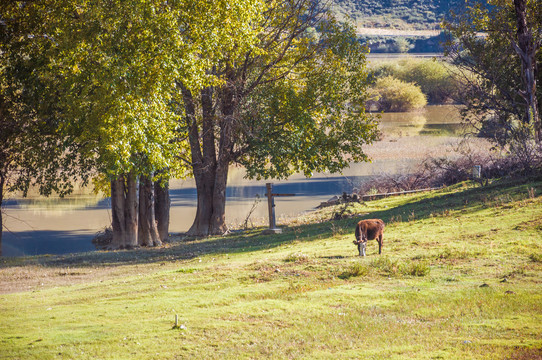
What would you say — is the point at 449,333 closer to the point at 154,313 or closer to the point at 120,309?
the point at 154,313

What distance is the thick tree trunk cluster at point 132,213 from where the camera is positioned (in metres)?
22.1

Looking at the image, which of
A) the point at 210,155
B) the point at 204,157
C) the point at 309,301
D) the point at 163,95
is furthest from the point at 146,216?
the point at 309,301

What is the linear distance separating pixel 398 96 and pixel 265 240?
83.6 metres

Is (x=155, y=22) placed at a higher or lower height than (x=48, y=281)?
higher

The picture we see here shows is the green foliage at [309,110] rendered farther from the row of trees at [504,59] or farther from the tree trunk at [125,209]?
the row of trees at [504,59]

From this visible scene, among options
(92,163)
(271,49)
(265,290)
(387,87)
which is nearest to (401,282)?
(265,290)

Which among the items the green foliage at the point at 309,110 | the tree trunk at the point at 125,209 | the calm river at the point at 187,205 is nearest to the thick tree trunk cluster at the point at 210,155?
the green foliage at the point at 309,110

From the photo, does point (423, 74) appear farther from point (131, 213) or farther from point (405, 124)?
point (131, 213)

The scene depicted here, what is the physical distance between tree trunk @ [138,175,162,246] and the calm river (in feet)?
15.1

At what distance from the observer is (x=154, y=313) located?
10.2 m

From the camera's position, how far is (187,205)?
1646 inches

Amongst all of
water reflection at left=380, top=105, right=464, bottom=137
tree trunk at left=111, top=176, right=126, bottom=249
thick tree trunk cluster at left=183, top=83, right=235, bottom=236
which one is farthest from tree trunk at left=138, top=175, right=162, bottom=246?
water reflection at left=380, top=105, right=464, bottom=137

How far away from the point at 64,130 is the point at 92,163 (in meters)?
2.76

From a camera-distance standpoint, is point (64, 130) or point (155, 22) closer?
point (155, 22)
